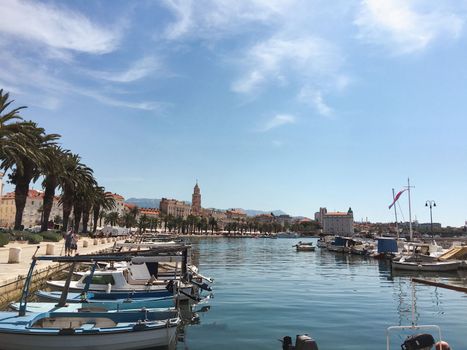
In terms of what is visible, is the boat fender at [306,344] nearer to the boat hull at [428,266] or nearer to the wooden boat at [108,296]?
the wooden boat at [108,296]

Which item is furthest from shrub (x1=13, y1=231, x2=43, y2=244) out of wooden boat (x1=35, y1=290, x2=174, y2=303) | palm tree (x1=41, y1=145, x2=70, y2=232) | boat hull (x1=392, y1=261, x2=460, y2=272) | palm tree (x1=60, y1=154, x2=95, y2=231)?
boat hull (x1=392, y1=261, x2=460, y2=272)

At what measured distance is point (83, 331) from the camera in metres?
12.4

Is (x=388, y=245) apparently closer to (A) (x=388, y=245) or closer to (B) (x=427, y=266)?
(A) (x=388, y=245)

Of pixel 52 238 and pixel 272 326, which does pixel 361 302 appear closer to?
pixel 272 326

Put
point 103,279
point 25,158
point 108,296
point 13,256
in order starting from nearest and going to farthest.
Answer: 1. point 108,296
2. point 103,279
3. point 13,256
4. point 25,158

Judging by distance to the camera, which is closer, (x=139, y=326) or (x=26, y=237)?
(x=139, y=326)

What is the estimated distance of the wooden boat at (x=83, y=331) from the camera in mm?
12180

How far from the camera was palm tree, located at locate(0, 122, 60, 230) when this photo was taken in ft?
133

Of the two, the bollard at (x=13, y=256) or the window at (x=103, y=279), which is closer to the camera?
the window at (x=103, y=279)

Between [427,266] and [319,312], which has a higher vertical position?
[427,266]

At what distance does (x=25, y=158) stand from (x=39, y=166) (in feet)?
20.1

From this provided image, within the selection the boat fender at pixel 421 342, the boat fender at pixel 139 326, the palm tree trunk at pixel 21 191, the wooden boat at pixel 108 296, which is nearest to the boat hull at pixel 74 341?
the boat fender at pixel 139 326

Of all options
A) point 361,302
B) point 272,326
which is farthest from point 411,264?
point 272,326

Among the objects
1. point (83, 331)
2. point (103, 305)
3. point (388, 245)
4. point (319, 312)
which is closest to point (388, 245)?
point (388, 245)
